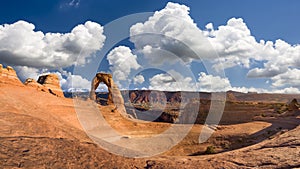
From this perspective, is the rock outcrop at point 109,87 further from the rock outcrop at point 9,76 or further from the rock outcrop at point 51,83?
the rock outcrop at point 9,76

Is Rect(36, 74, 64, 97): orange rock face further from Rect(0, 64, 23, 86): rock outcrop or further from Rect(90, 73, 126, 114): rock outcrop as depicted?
Rect(0, 64, 23, 86): rock outcrop

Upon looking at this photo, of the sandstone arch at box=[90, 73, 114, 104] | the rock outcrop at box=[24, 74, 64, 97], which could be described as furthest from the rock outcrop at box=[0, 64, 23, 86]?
the sandstone arch at box=[90, 73, 114, 104]

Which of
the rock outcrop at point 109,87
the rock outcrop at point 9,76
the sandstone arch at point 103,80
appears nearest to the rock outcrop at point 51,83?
the sandstone arch at point 103,80

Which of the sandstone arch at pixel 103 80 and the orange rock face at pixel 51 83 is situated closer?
the orange rock face at pixel 51 83

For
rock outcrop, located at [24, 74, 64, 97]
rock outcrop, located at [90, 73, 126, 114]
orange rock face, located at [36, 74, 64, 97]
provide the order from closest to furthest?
rock outcrop, located at [24, 74, 64, 97]
orange rock face, located at [36, 74, 64, 97]
rock outcrop, located at [90, 73, 126, 114]

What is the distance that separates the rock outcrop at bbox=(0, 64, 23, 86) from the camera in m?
27.4

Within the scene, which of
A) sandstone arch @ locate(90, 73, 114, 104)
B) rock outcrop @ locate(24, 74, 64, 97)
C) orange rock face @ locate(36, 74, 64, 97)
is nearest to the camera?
rock outcrop @ locate(24, 74, 64, 97)

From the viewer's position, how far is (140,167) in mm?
6844

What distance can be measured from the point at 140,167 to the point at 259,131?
19.4m

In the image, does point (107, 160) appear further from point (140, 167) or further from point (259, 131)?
point (259, 131)

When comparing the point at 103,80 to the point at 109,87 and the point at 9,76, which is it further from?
the point at 9,76

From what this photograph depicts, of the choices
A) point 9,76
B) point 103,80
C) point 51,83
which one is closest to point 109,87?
point 103,80

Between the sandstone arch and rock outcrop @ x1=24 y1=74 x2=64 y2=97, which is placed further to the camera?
the sandstone arch

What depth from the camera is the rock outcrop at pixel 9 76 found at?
27372mm
